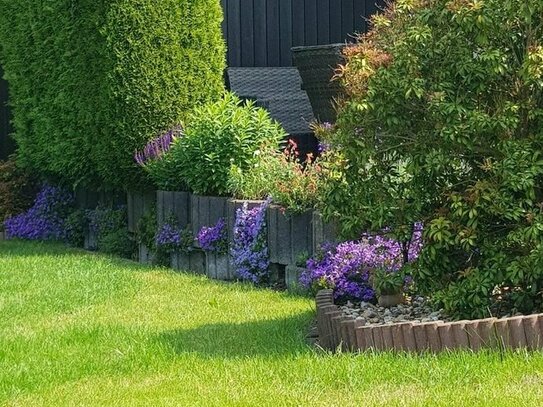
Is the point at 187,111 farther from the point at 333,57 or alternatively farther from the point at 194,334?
the point at 194,334

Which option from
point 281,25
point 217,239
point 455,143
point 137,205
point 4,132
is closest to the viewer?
point 455,143

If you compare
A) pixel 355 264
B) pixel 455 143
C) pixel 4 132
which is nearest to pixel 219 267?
pixel 355 264

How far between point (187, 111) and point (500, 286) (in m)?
5.39

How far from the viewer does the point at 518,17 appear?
5.57 meters

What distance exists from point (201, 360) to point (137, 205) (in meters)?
5.44

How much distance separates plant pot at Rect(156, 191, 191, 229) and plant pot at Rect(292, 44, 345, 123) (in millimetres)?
1847

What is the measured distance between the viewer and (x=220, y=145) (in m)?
9.44

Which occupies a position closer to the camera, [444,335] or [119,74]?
[444,335]

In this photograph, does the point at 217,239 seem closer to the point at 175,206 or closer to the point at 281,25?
the point at 175,206

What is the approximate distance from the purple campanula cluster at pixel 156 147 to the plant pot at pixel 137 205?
56 centimetres

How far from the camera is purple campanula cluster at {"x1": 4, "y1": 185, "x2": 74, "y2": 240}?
A: 41.2 ft

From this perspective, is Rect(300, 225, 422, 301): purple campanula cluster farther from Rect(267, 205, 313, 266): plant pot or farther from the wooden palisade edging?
Rect(267, 205, 313, 266): plant pot

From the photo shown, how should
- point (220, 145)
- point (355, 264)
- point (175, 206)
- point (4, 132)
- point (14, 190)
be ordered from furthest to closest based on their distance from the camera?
point (4, 132), point (14, 190), point (175, 206), point (220, 145), point (355, 264)

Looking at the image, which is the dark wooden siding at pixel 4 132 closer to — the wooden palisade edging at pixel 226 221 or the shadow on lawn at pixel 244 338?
the wooden palisade edging at pixel 226 221
